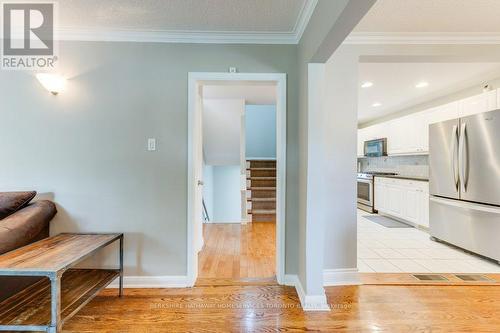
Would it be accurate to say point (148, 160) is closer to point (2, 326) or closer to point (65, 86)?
point (65, 86)

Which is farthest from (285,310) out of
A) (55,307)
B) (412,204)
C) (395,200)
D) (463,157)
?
(395,200)

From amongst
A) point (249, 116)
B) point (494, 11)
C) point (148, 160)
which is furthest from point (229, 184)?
point (494, 11)

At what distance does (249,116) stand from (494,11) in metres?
4.30

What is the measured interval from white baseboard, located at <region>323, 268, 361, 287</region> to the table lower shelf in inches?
76.2

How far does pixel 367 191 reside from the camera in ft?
19.7

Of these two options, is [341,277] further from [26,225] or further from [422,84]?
[422,84]

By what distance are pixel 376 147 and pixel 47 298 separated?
630 centimetres

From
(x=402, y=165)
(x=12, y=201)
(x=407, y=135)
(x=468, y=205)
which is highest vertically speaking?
(x=407, y=135)

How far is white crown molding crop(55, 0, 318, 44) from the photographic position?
2.32 meters

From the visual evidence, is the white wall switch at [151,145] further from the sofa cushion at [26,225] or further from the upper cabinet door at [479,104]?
the upper cabinet door at [479,104]

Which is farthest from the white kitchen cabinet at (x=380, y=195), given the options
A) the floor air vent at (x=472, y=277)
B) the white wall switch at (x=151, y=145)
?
the white wall switch at (x=151, y=145)

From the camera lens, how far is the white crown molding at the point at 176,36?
7.63ft

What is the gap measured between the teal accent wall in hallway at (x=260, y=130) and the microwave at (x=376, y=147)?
2.45 meters

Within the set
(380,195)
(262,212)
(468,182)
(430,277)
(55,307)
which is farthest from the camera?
(380,195)
